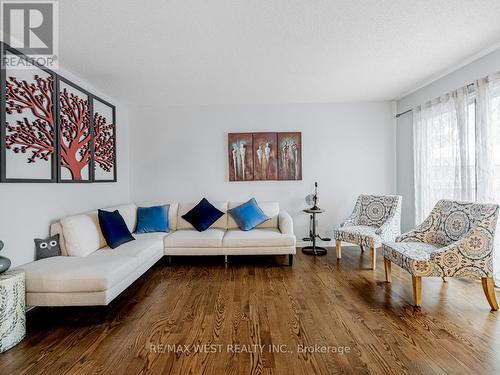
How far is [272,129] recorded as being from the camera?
471 cm

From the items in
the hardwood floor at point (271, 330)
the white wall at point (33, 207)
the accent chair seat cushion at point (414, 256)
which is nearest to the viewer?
the hardwood floor at point (271, 330)

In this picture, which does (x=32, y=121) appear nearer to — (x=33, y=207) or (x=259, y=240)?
(x=33, y=207)

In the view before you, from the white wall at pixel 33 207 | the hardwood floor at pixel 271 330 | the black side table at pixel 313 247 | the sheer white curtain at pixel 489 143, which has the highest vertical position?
the sheer white curtain at pixel 489 143

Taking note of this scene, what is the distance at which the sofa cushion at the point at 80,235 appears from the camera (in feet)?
9.06

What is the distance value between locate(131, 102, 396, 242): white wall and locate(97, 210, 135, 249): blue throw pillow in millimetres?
1435

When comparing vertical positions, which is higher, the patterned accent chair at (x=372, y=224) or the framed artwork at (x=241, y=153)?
the framed artwork at (x=241, y=153)

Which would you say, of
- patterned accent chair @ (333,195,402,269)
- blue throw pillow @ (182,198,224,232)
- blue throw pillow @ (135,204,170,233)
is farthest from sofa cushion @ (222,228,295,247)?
blue throw pillow @ (135,204,170,233)

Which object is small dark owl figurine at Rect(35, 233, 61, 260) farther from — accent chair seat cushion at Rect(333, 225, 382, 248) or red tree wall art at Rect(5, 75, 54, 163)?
accent chair seat cushion at Rect(333, 225, 382, 248)

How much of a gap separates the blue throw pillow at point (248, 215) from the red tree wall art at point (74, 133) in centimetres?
218

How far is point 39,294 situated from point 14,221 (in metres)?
Result: 0.75

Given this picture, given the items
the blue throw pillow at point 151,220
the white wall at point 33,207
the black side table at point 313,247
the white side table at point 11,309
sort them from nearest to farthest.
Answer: the white side table at point 11,309, the white wall at point 33,207, the blue throw pillow at point 151,220, the black side table at point 313,247

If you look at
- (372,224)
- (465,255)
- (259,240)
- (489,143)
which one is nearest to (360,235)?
(372,224)

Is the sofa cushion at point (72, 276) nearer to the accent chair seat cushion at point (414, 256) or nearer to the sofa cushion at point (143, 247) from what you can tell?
the sofa cushion at point (143, 247)

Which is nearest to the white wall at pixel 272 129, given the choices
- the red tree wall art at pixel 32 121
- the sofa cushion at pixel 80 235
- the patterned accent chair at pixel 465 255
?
the sofa cushion at pixel 80 235
